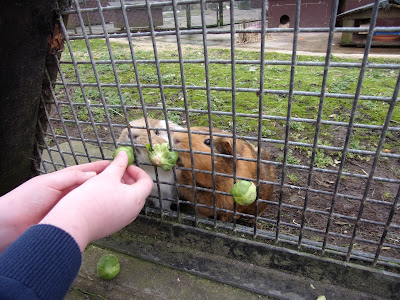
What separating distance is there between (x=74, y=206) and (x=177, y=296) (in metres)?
0.99

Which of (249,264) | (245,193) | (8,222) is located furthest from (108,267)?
(245,193)

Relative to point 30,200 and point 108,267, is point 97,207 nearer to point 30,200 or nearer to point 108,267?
point 30,200

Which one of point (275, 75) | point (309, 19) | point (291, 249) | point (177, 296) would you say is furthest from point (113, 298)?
point (309, 19)

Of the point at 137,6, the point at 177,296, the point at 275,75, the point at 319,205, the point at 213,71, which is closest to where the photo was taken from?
the point at 137,6

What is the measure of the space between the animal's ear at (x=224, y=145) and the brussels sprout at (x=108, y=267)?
3.98 ft

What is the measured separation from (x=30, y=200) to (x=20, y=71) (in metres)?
0.80

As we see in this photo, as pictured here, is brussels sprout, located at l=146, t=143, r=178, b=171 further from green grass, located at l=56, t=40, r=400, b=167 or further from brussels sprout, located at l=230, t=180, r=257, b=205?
green grass, located at l=56, t=40, r=400, b=167

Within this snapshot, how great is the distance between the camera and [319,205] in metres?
2.79

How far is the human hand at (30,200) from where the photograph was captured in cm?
162

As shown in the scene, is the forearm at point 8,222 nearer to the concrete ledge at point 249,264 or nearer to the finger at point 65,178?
the finger at point 65,178

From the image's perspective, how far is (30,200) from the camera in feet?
5.38

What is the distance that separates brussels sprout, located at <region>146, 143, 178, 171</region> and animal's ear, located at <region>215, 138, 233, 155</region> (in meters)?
0.78

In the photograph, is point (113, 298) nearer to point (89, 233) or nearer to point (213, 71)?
point (89, 233)

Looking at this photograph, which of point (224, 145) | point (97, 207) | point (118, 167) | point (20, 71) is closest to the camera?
point (97, 207)
